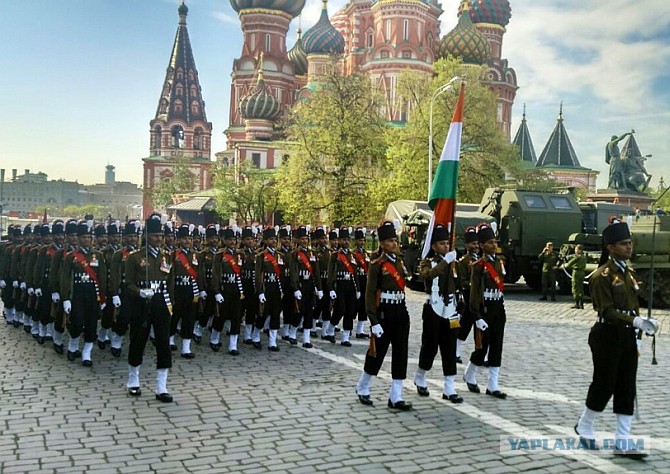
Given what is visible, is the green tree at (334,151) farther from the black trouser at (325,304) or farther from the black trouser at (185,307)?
the black trouser at (185,307)

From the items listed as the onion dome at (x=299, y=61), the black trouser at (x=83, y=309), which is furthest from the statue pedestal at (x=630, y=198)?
the black trouser at (x=83, y=309)

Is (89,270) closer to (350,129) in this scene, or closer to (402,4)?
(350,129)

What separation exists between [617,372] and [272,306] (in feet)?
19.6

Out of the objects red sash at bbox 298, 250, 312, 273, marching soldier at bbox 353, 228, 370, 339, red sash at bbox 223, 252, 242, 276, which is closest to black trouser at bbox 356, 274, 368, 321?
marching soldier at bbox 353, 228, 370, 339

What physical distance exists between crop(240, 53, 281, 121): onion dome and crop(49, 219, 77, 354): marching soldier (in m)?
49.2

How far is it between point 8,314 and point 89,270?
497 cm

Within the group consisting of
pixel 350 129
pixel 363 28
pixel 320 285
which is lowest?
pixel 320 285

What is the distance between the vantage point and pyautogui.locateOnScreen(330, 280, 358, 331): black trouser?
11.5m

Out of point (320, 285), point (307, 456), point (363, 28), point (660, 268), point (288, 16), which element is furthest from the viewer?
point (288, 16)

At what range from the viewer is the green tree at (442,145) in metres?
31.5

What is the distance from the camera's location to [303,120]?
107ft

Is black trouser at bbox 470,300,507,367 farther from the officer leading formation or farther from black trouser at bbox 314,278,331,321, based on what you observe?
black trouser at bbox 314,278,331,321

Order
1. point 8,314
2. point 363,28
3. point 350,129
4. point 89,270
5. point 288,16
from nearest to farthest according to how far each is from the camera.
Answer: point 89,270 < point 8,314 < point 350,129 < point 363,28 < point 288,16

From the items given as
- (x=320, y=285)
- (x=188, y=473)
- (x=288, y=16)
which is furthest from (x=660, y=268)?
(x=288, y=16)
